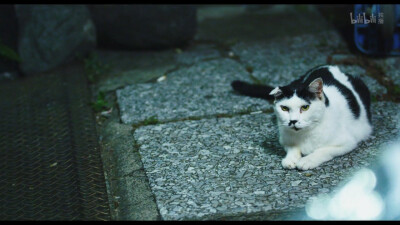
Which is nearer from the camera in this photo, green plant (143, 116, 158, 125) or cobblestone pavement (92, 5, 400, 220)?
cobblestone pavement (92, 5, 400, 220)

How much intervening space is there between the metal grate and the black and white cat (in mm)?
1115

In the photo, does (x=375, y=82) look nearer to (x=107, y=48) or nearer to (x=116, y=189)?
(x=116, y=189)

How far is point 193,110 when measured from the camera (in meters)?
3.77

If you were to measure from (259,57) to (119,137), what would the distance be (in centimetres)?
196

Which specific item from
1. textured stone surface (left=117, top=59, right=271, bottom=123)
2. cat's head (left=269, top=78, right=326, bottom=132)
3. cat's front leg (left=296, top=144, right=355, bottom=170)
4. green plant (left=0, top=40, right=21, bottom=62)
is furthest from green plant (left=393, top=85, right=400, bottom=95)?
green plant (left=0, top=40, right=21, bottom=62)

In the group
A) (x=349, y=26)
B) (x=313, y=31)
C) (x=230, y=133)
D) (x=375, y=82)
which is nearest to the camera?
(x=230, y=133)

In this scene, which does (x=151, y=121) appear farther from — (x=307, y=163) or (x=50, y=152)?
(x=307, y=163)

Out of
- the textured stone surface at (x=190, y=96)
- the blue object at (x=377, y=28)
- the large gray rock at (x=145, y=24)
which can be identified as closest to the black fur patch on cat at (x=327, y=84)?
the textured stone surface at (x=190, y=96)

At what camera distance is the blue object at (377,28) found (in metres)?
4.21

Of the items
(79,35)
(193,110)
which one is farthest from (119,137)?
(79,35)

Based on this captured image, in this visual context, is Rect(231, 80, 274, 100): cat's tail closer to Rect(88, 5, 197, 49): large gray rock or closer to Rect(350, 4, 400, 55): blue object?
Rect(350, 4, 400, 55): blue object

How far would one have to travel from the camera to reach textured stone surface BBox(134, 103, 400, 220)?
2.52m

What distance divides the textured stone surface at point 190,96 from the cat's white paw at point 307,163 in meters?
1.00

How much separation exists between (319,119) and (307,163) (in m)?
0.26
